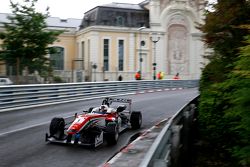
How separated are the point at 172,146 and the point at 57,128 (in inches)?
136

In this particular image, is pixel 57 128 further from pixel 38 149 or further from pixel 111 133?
→ pixel 111 133

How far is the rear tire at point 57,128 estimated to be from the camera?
9.02 metres

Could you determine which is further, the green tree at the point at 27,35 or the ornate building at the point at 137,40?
the ornate building at the point at 137,40

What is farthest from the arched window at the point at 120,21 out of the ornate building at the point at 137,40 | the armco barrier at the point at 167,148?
the armco barrier at the point at 167,148

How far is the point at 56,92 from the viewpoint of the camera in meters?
19.8

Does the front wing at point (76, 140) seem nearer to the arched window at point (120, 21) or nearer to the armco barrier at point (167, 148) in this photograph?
the armco barrier at point (167, 148)

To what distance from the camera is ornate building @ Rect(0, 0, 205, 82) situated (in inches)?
2199

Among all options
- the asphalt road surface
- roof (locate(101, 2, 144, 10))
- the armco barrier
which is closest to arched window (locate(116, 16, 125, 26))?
roof (locate(101, 2, 144, 10))

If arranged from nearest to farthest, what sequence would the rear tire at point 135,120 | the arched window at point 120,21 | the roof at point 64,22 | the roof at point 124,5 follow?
1. the rear tire at point 135,120
2. the arched window at point 120,21
3. the roof at point 124,5
4. the roof at point 64,22

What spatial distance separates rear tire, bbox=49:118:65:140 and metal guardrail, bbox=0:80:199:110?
282 inches

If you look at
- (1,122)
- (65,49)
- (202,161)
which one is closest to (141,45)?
(65,49)

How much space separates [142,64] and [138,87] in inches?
1077

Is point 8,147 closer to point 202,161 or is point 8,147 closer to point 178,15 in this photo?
point 202,161

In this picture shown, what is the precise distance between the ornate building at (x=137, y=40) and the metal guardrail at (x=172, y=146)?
149 ft
